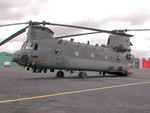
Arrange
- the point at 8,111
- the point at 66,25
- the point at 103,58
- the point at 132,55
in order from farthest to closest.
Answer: the point at 132,55, the point at 103,58, the point at 66,25, the point at 8,111

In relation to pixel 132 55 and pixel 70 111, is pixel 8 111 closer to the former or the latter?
pixel 70 111

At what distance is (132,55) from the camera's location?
23.6 m

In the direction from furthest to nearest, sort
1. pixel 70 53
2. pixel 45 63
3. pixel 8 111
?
pixel 70 53
pixel 45 63
pixel 8 111

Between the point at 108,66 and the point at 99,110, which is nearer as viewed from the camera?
Result: the point at 99,110

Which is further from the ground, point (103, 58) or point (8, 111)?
point (103, 58)

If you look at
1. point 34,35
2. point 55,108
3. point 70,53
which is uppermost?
point 34,35

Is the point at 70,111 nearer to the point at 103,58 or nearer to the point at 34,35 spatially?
the point at 34,35

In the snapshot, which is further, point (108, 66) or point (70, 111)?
point (108, 66)

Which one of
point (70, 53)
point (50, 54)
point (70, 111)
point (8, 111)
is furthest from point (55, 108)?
point (70, 53)

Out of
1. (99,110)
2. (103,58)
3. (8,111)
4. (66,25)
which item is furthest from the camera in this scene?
(103,58)

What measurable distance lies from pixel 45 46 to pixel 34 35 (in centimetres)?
158

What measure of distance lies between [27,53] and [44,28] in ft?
10.9

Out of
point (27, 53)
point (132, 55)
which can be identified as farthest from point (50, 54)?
point (132, 55)

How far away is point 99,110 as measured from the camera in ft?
15.4
